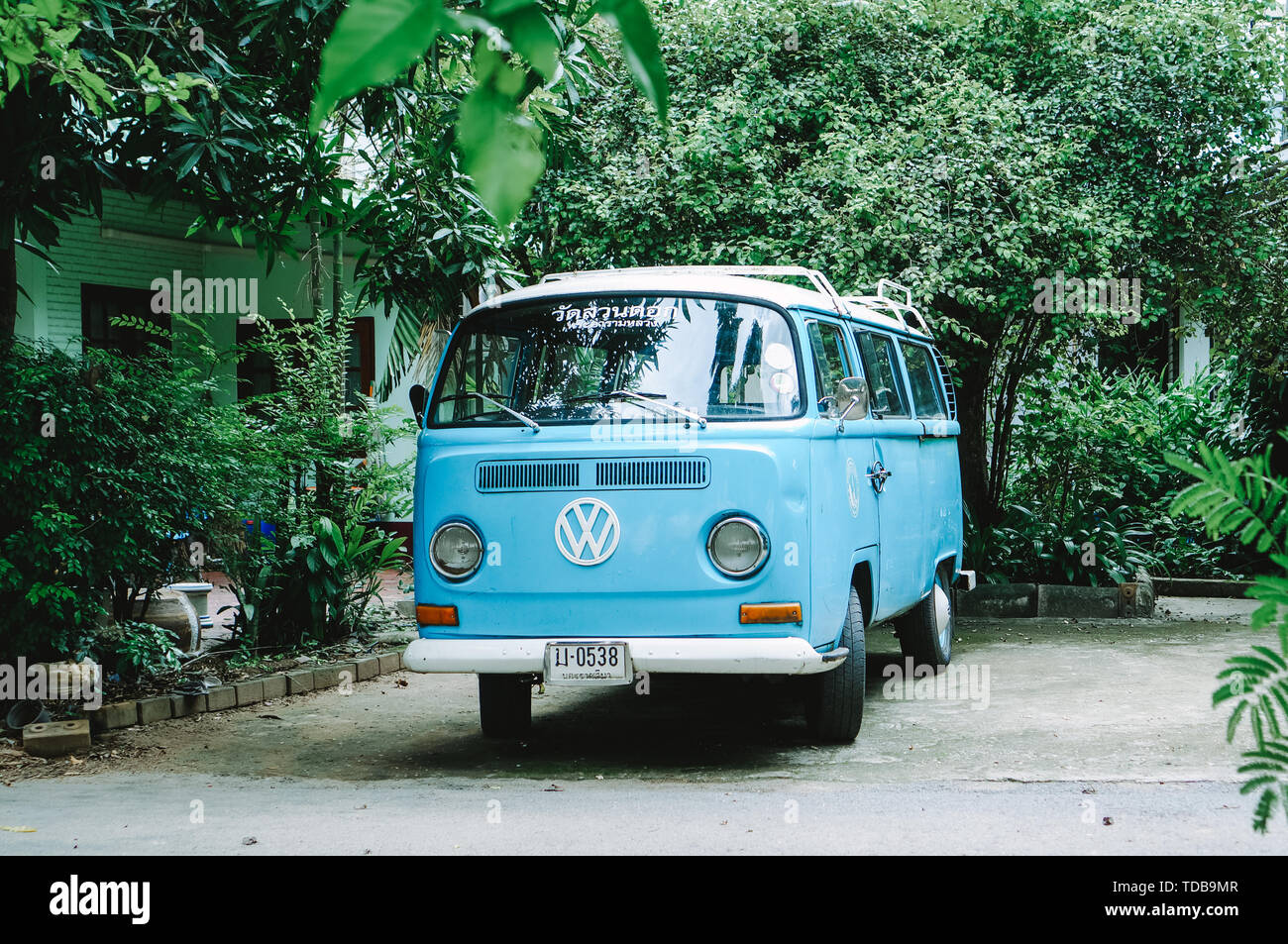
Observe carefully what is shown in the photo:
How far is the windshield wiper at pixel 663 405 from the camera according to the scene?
6400 mm

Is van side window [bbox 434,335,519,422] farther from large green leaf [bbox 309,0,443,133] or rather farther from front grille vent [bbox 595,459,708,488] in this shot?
large green leaf [bbox 309,0,443,133]

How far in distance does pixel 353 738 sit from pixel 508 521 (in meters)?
1.99

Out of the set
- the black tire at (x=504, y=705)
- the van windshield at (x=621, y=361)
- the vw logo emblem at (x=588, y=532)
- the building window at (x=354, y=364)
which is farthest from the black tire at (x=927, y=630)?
the building window at (x=354, y=364)

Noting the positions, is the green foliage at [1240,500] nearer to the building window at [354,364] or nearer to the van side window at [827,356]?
the van side window at [827,356]

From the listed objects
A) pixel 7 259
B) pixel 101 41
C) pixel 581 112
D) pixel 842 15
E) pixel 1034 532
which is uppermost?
pixel 842 15

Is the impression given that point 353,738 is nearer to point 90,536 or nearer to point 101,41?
point 90,536

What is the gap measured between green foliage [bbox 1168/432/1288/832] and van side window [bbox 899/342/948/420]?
675 cm

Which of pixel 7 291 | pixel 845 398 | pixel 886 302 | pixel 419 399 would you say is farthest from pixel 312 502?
pixel 845 398

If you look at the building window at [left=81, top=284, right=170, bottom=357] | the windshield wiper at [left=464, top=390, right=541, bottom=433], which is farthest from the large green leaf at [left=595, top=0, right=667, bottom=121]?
the building window at [left=81, top=284, right=170, bottom=357]

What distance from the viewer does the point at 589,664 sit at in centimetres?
622

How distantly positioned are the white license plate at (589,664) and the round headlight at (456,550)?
580mm

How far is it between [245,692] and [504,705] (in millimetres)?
2075

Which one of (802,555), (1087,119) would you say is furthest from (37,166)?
(1087,119)

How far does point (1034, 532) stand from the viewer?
13000 millimetres
